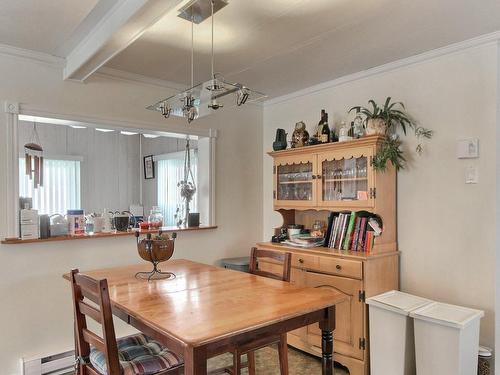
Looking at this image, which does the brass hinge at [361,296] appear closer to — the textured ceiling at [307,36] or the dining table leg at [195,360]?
the dining table leg at [195,360]

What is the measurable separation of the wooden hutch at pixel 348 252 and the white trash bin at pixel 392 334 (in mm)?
117

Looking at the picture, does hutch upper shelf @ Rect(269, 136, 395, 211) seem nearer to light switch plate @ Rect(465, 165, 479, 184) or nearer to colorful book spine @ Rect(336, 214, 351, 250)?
colorful book spine @ Rect(336, 214, 351, 250)

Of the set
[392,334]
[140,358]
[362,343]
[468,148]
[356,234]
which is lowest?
[362,343]

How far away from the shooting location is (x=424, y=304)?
7.96 feet

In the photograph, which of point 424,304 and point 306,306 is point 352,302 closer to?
point 424,304

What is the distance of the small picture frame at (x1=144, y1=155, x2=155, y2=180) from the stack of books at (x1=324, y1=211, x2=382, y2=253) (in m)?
3.40

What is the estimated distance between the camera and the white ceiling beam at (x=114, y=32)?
179 centimetres

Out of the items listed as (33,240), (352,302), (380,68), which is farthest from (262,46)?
(33,240)

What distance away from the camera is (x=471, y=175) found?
2.48 metres

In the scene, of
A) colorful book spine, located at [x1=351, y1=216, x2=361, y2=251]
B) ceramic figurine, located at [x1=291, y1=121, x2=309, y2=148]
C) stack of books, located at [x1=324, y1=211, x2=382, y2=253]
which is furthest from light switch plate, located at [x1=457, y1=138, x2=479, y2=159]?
ceramic figurine, located at [x1=291, y1=121, x2=309, y2=148]

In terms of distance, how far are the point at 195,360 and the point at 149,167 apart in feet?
15.7

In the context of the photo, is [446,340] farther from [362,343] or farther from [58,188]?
[58,188]

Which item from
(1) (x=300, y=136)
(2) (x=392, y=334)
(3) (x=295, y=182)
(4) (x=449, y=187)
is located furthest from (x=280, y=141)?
(2) (x=392, y=334)

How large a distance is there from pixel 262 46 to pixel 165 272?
1674 mm
